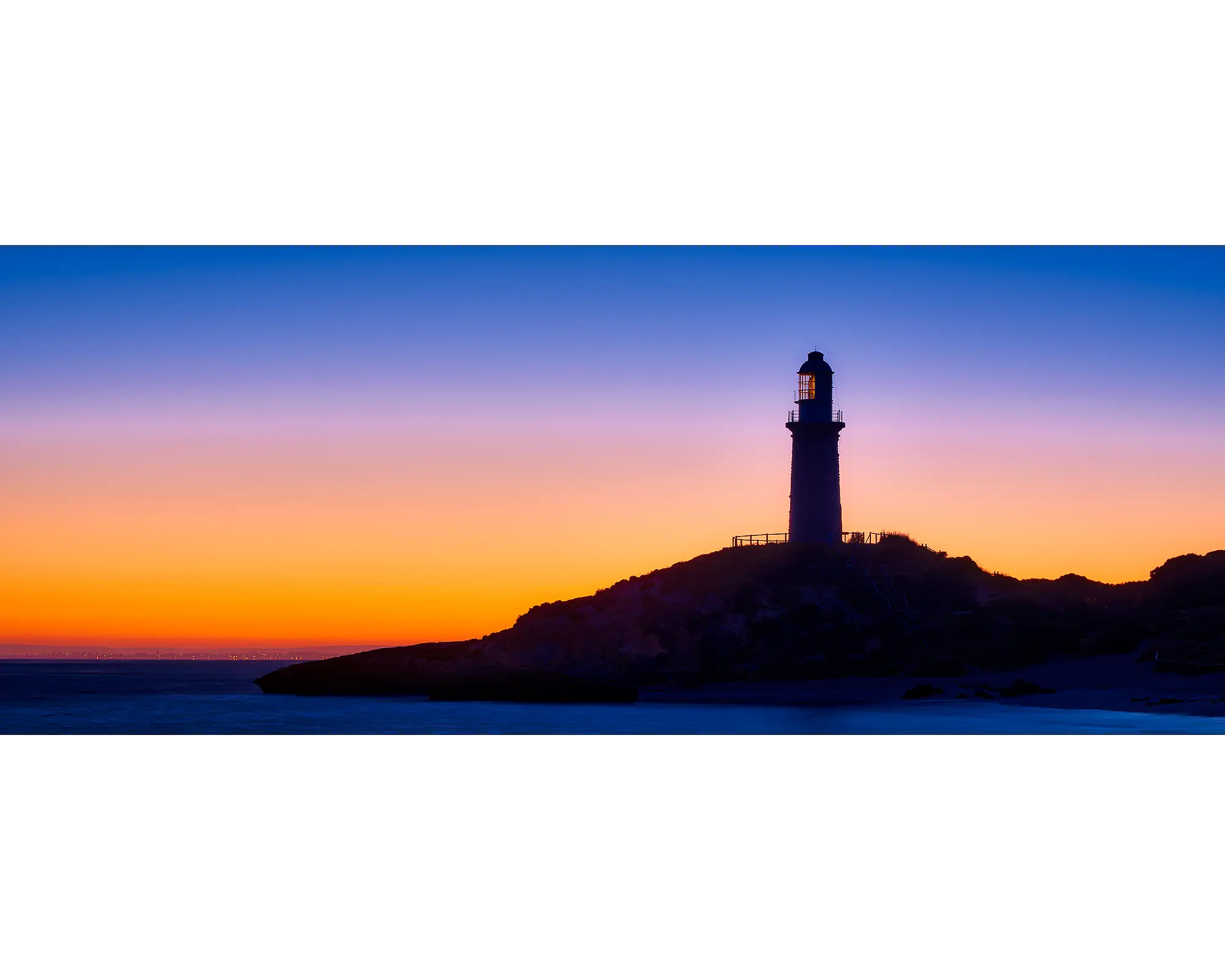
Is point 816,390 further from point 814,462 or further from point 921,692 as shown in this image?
point 921,692

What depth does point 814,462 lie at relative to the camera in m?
16.2

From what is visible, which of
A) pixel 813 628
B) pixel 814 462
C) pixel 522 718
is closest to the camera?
pixel 522 718

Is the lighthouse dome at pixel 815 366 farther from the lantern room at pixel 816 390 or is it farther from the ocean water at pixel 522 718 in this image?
the ocean water at pixel 522 718

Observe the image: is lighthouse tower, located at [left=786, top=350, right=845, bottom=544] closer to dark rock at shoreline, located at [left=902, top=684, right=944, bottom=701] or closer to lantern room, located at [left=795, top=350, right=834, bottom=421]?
lantern room, located at [left=795, top=350, right=834, bottom=421]

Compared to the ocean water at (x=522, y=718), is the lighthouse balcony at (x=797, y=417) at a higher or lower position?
higher


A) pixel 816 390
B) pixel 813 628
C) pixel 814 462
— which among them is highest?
pixel 816 390

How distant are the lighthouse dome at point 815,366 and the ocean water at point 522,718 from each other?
2.83 meters

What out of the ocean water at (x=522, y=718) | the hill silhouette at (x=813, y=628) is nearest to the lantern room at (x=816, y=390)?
the hill silhouette at (x=813, y=628)

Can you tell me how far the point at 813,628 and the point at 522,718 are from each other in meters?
4.24

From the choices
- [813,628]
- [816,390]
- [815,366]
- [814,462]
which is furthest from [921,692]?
[815,366]

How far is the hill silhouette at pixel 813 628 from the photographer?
1416 cm

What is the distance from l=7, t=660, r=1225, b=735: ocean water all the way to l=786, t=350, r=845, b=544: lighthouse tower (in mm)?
2706
